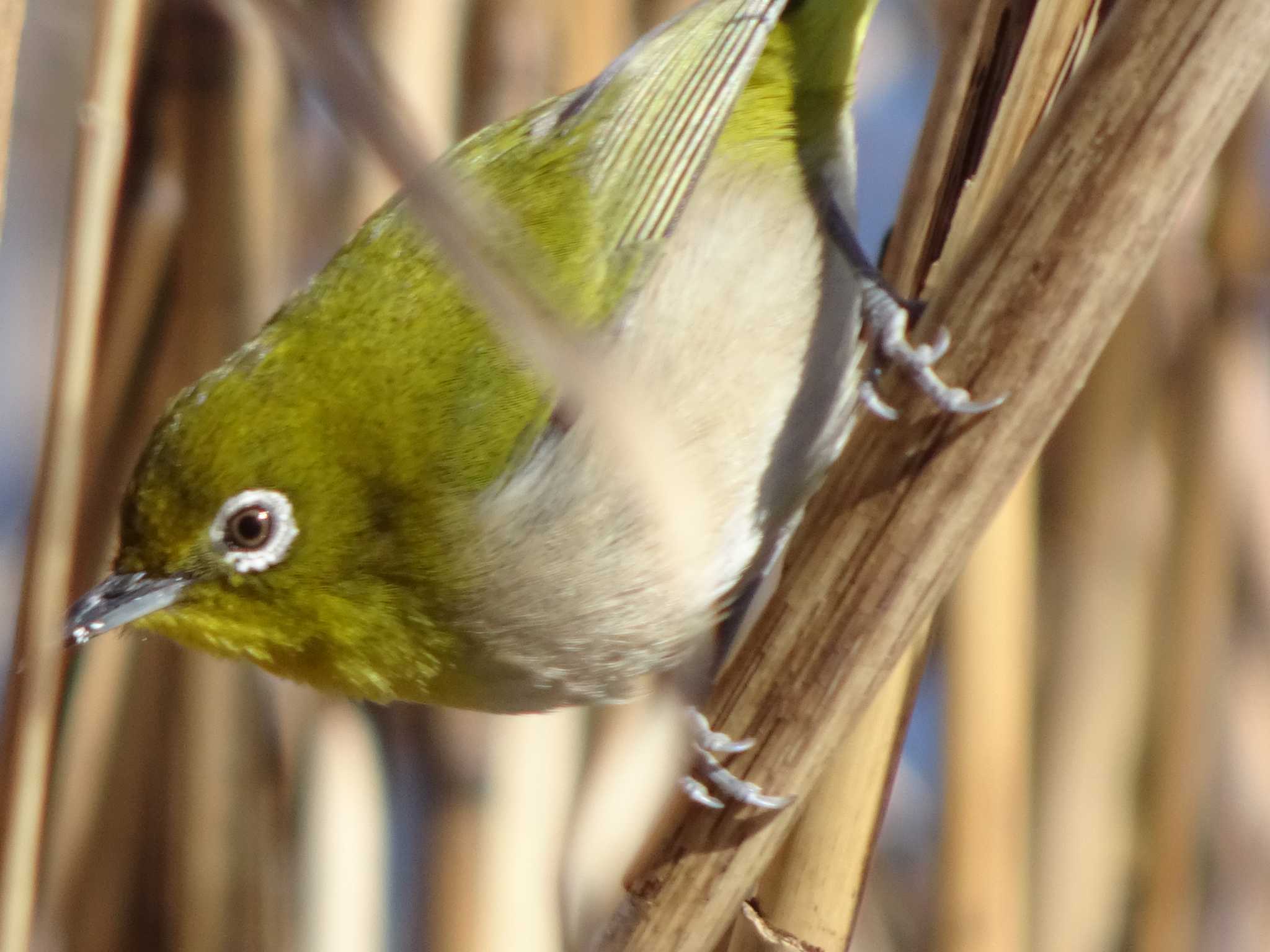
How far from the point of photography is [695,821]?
136 cm

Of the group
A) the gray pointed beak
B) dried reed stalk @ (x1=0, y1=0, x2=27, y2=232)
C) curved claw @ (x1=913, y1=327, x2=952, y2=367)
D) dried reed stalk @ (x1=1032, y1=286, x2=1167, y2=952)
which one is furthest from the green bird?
dried reed stalk @ (x1=0, y1=0, x2=27, y2=232)

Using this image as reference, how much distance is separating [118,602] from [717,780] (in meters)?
0.89

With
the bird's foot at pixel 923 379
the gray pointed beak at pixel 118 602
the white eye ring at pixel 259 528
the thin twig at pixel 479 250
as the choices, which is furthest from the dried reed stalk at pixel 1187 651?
the gray pointed beak at pixel 118 602

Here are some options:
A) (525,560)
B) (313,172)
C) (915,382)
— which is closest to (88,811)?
(525,560)

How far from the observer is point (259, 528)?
174cm

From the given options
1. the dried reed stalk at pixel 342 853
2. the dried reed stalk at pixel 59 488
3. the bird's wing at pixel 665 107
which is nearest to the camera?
the dried reed stalk at pixel 59 488

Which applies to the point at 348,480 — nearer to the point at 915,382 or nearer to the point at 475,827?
the point at 475,827

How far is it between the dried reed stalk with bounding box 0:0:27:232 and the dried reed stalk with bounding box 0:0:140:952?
0.73 feet

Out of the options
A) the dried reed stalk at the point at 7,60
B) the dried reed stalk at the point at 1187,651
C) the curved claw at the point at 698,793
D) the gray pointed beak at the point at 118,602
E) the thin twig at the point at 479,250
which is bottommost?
the dried reed stalk at the point at 1187,651

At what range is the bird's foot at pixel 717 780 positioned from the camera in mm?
1259

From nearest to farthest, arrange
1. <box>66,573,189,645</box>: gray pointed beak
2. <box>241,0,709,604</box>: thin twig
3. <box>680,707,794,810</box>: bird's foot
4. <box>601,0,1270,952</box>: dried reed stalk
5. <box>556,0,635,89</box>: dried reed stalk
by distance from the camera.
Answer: <box>241,0,709,604</box>: thin twig → <box>601,0,1270,952</box>: dried reed stalk → <box>680,707,794,810</box>: bird's foot → <box>66,573,189,645</box>: gray pointed beak → <box>556,0,635,89</box>: dried reed stalk

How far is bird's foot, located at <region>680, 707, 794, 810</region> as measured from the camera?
49.6 inches

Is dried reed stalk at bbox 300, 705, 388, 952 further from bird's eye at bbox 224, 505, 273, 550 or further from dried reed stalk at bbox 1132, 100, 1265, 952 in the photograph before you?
dried reed stalk at bbox 1132, 100, 1265, 952

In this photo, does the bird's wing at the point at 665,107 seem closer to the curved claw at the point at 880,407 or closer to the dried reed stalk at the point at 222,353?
the dried reed stalk at the point at 222,353
